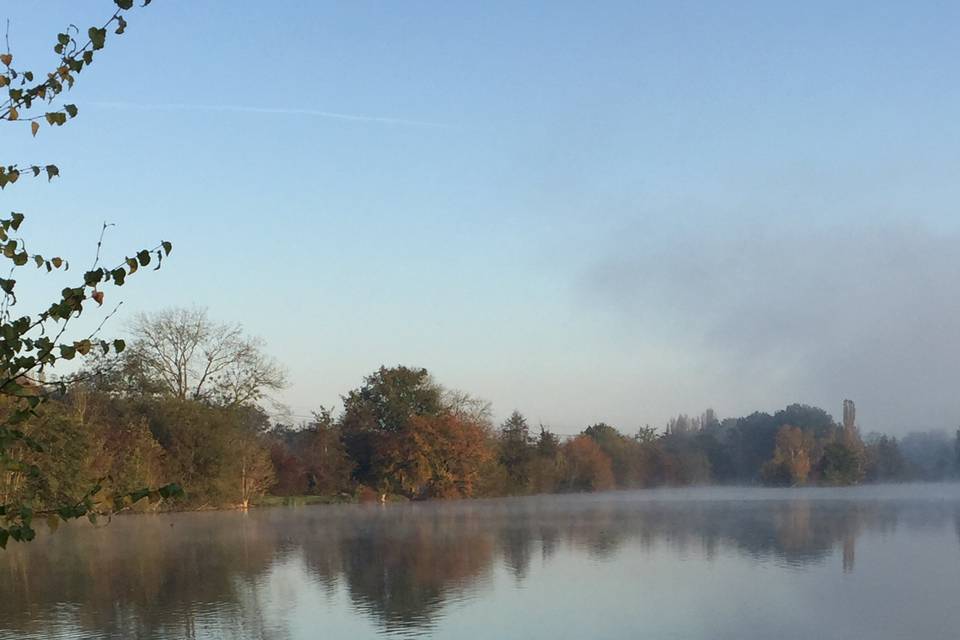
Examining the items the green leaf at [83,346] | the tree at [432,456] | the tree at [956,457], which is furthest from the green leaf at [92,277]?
the tree at [956,457]

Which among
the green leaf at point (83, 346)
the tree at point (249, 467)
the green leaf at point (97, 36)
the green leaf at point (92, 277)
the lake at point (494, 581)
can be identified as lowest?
the lake at point (494, 581)

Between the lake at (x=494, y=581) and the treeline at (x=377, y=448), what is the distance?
4986 millimetres

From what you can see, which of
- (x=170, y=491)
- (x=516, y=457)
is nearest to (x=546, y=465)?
(x=516, y=457)

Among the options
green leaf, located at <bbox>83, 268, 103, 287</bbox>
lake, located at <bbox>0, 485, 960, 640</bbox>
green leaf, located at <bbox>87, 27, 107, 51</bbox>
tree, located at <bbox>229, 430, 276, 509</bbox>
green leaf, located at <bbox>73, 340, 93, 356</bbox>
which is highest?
green leaf, located at <bbox>87, 27, 107, 51</bbox>

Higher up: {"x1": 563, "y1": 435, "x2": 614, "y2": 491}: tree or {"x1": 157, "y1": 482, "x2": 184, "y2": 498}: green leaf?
{"x1": 157, "y1": 482, "x2": 184, "y2": 498}: green leaf

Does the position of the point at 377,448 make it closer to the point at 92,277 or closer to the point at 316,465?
the point at 316,465

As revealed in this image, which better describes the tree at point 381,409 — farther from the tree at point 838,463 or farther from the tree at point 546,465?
the tree at point 838,463

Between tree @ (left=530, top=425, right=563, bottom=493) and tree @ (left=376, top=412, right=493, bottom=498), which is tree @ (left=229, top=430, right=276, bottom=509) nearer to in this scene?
tree @ (left=376, top=412, right=493, bottom=498)

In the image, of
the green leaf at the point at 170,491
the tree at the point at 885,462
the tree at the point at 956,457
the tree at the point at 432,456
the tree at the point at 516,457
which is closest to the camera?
the green leaf at the point at 170,491

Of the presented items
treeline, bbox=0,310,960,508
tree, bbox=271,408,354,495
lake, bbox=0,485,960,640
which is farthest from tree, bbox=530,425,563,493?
Answer: lake, bbox=0,485,960,640

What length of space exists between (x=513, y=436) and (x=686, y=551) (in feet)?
135

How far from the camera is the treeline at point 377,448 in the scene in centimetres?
4034

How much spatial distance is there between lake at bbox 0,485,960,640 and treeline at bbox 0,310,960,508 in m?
4.99

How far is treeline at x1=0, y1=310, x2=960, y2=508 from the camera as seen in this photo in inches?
Result: 1588
